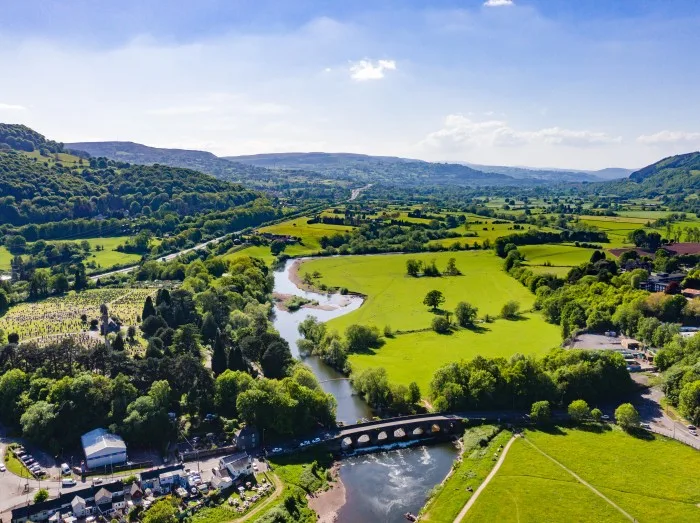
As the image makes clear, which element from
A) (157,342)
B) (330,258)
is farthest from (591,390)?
(330,258)

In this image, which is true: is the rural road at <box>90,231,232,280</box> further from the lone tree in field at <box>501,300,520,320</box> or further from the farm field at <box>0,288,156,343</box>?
the lone tree in field at <box>501,300,520,320</box>

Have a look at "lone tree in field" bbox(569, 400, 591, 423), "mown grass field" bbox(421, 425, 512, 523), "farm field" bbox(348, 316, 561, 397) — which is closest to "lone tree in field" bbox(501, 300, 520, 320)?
"farm field" bbox(348, 316, 561, 397)

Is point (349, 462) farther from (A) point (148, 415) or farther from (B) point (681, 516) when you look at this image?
(B) point (681, 516)

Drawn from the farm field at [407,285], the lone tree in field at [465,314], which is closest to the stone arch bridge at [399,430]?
the farm field at [407,285]

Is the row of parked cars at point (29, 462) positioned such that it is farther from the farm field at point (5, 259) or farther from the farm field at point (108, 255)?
the farm field at point (5, 259)

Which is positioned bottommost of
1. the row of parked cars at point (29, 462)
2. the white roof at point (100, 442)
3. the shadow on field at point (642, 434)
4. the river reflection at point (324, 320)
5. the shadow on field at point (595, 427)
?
the river reflection at point (324, 320)

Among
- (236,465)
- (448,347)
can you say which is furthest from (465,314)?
(236,465)

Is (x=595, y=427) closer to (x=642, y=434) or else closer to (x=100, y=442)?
(x=642, y=434)
